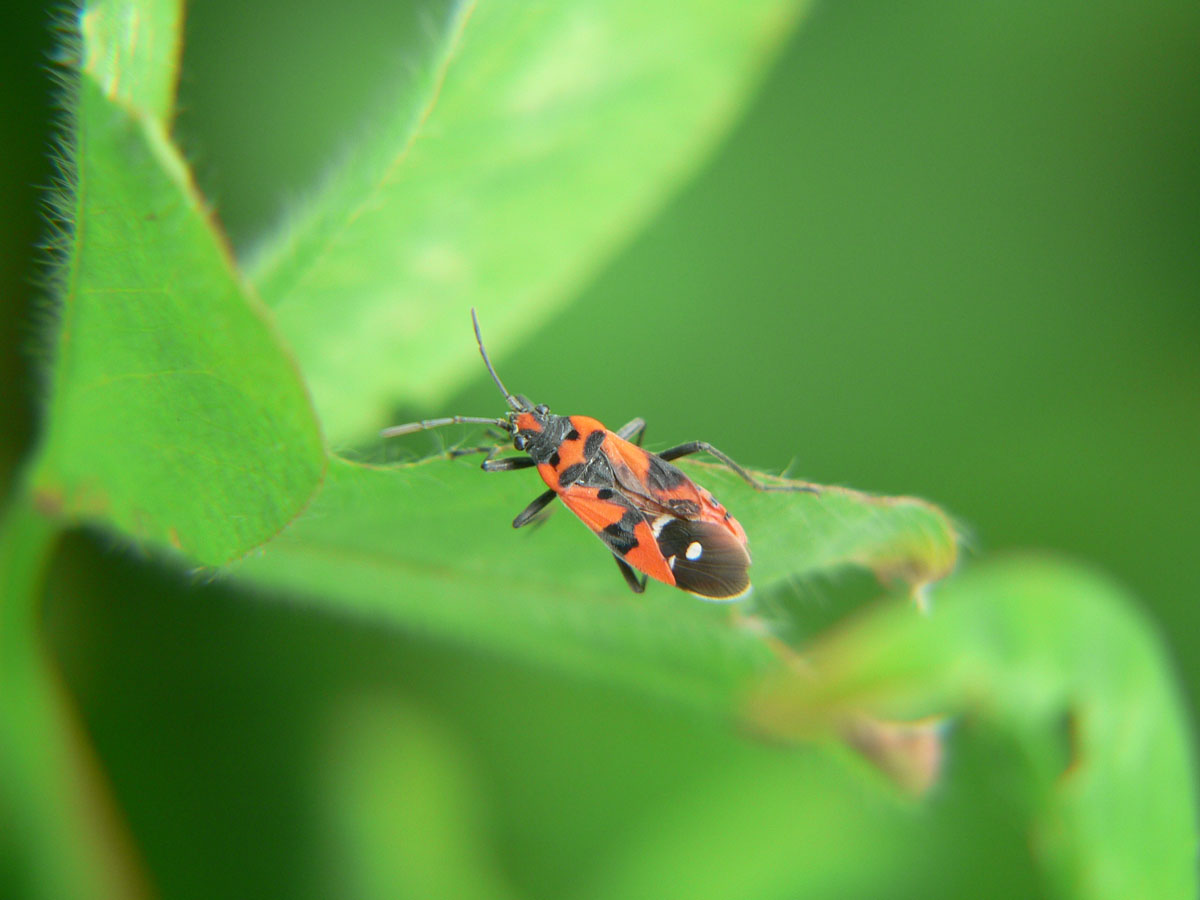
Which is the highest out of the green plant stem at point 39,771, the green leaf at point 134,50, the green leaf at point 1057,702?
the green leaf at point 134,50

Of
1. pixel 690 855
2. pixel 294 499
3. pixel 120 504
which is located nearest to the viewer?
pixel 294 499

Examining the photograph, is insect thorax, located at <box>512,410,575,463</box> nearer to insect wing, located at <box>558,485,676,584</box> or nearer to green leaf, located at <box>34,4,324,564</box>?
insect wing, located at <box>558,485,676,584</box>

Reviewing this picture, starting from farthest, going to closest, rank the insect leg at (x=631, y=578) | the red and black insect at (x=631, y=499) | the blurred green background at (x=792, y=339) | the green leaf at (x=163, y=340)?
the blurred green background at (x=792, y=339)
the red and black insect at (x=631, y=499)
the insect leg at (x=631, y=578)
the green leaf at (x=163, y=340)

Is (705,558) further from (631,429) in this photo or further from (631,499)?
(631,429)

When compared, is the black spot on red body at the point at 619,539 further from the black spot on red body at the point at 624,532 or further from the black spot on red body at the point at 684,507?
the black spot on red body at the point at 684,507

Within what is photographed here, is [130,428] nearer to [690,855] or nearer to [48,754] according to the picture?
[48,754]

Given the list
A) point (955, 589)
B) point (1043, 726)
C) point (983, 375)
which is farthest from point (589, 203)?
point (983, 375)

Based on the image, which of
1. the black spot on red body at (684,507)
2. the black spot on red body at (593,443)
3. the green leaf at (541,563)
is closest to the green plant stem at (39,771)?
the green leaf at (541,563)
